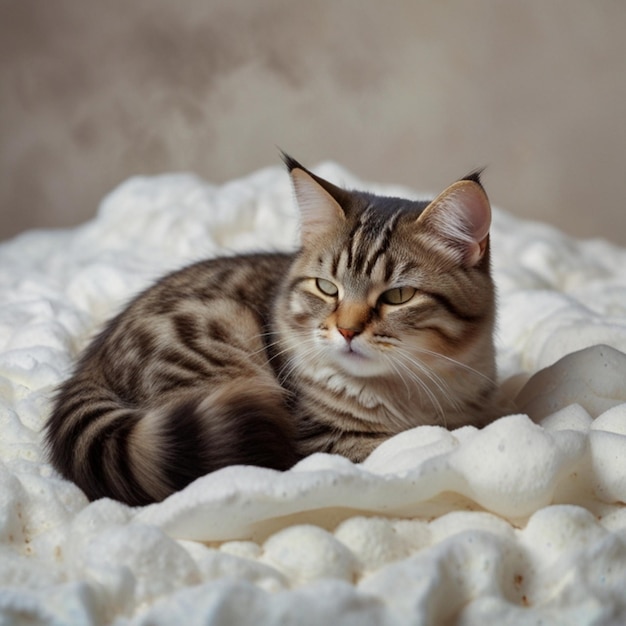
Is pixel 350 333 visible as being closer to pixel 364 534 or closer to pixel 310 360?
pixel 310 360

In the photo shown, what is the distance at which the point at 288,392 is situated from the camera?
5.68 ft

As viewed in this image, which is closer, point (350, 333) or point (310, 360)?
point (350, 333)

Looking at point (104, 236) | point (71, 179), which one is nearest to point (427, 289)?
point (104, 236)

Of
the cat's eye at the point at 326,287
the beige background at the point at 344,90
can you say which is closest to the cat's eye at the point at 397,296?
the cat's eye at the point at 326,287

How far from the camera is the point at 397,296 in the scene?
63.3 inches

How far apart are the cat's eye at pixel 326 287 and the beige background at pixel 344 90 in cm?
238

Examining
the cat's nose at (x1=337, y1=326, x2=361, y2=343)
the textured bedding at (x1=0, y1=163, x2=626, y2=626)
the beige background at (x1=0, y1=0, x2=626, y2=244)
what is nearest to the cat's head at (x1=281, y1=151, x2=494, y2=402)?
the cat's nose at (x1=337, y1=326, x2=361, y2=343)

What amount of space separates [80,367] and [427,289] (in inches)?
29.7

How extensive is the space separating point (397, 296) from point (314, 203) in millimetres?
285

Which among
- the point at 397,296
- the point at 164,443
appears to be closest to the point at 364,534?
the point at 164,443

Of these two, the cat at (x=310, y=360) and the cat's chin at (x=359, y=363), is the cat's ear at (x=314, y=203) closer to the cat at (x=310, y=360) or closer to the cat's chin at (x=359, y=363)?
the cat at (x=310, y=360)

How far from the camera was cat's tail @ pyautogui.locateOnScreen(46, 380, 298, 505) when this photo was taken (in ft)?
4.63

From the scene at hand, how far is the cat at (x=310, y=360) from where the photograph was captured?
4.74 ft

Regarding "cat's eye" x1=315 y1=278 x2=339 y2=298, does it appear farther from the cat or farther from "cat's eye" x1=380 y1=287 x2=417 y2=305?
"cat's eye" x1=380 y1=287 x2=417 y2=305
